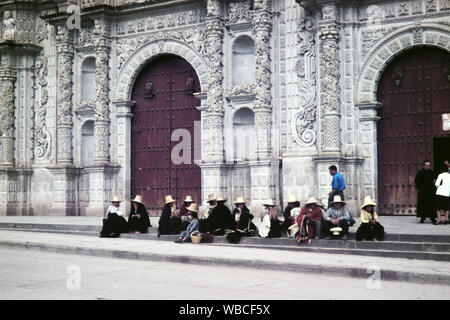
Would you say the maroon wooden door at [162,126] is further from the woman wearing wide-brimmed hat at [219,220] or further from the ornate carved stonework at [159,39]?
the woman wearing wide-brimmed hat at [219,220]

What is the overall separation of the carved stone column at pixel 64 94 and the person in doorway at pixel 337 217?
1275 centimetres

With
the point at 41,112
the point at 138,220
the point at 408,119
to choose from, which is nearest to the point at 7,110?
the point at 41,112

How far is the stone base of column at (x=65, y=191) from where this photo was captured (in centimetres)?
2356

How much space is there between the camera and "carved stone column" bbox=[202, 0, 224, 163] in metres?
20.8

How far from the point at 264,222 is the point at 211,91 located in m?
7.36

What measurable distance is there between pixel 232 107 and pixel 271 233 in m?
7.37

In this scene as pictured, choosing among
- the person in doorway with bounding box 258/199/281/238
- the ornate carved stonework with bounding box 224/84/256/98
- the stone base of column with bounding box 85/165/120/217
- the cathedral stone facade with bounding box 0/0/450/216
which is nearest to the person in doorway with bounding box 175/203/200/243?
the person in doorway with bounding box 258/199/281/238

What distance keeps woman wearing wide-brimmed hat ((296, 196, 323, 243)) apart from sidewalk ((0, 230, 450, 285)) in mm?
621

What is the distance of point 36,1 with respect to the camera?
2502 centimetres

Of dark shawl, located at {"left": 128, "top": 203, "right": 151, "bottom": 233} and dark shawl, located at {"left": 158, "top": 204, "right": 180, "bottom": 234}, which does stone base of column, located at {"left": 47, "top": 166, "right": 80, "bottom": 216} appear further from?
dark shawl, located at {"left": 158, "top": 204, "right": 180, "bottom": 234}

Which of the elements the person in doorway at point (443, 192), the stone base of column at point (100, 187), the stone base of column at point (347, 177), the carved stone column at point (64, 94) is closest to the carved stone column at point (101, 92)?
the stone base of column at point (100, 187)

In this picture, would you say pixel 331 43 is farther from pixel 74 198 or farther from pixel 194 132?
pixel 74 198

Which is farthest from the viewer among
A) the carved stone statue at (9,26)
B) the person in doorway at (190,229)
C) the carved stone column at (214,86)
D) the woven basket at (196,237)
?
the carved stone statue at (9,26)
